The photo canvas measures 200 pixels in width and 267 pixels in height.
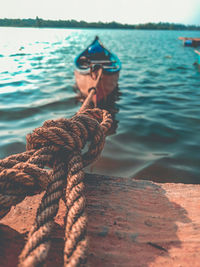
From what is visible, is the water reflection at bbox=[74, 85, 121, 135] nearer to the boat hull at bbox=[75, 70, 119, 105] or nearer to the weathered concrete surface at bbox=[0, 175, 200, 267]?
the boat hull at bbox=[75, 70, 119, 105]

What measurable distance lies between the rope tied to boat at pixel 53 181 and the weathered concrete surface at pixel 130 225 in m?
0.22

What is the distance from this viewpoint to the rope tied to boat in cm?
79

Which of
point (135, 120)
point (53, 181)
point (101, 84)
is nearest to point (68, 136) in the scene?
point (53, 181)

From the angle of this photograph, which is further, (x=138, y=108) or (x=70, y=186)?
(x=138, y=108)

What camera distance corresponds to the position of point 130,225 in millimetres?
1207

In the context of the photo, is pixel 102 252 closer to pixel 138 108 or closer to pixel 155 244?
pixel 155 244

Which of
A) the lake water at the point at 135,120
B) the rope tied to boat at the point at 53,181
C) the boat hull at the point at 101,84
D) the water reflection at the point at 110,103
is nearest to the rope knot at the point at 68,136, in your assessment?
the rope tied to boat at the point at 53,181

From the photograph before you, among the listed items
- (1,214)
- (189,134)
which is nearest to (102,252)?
(1,214)

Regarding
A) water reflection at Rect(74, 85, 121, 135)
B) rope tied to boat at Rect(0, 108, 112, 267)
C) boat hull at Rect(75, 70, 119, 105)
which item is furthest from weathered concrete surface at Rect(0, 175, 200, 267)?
boat hull at Rect(75, 70, 119, 105)

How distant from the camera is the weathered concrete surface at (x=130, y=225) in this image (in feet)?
3.32

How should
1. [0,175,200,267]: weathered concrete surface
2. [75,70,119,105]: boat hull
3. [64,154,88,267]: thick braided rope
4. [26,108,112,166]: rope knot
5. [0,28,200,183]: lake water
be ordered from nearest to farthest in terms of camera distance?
[64,154,88,267]: thick braided rope < [0,175,200,267]: weathered concrete surface < [26,108,112,166]: rope knot < [0,28,200,183]: lake water < [75,70,119,105]: boat hull

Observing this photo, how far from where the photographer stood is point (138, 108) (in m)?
5.51

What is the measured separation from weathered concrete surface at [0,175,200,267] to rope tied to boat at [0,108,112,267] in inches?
8.5

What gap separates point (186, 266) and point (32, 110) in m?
4.72
